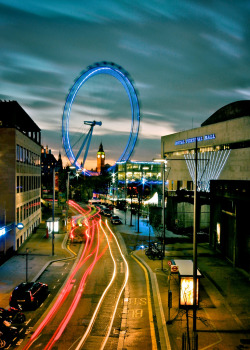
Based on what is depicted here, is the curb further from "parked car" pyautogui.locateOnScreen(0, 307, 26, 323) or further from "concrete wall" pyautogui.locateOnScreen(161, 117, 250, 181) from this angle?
"concrete wall" pyautogui.locateOnScreen(161, 117, 250, 181)

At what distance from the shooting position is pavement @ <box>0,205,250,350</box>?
14.2m

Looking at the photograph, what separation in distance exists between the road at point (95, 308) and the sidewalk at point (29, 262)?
1512 mm

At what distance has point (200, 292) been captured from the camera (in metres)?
20.5

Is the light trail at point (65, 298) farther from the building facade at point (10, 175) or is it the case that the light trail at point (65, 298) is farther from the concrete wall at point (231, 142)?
the concrete wall at point (231, 142)

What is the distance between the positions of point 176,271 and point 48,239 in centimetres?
2743

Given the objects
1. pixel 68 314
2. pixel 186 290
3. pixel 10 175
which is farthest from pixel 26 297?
pixel 10 175

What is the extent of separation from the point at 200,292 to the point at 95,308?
7.33m

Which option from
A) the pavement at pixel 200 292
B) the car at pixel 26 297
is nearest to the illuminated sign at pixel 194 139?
Answer: the pavement at pixel 200 292

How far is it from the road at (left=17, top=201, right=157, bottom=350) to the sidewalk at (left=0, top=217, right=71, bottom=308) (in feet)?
4.96

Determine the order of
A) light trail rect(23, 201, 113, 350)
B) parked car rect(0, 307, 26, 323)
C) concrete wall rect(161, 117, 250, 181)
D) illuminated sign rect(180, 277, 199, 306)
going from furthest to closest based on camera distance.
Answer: concrete wall rect(161, 117, 250, 181), illuminated sign rect(180, 277, 199, 306), parked car rect(0, 307, 26, 323), light trail rect(23, 201, 113, 350)

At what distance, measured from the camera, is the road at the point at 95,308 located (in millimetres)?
14219

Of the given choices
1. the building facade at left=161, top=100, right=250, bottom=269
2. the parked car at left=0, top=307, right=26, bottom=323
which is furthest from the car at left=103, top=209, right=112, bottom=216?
the parked car at left=0, top=307, right=26, bottom=323

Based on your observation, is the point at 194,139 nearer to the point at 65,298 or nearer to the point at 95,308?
the point at 65,298

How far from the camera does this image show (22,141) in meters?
38.2
